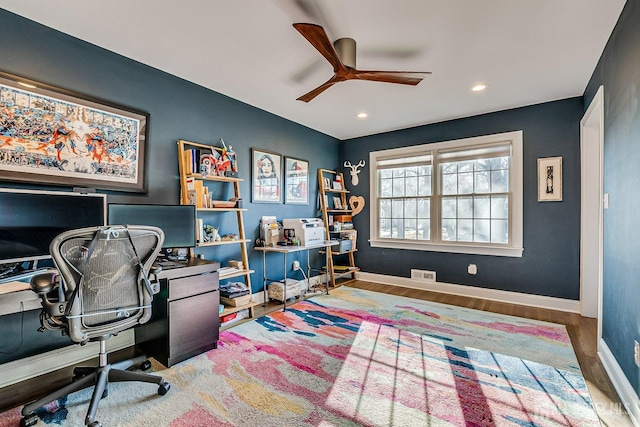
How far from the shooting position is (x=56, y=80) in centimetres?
223

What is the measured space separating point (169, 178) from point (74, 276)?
4.92 ft

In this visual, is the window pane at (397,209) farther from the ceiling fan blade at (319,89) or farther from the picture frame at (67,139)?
the picture frame at (67,139)

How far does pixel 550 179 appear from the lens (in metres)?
3.58

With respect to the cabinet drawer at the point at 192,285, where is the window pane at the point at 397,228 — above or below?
above

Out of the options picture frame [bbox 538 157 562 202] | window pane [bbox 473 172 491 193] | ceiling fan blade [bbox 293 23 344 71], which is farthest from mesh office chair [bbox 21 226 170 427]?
picture frame [bbox 538 157 562 202]

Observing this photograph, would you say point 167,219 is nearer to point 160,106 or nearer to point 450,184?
point 160,106

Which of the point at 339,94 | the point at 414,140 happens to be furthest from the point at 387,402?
the point at 414,140

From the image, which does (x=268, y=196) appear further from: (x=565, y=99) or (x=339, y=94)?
(x=565, y=99)

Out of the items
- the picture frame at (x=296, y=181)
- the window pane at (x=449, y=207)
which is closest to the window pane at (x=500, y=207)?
the window pane at (x=449, y=207)

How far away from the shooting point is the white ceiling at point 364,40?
1967 millimetres

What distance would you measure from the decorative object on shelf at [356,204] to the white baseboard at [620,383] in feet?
11.1

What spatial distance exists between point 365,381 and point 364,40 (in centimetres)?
252

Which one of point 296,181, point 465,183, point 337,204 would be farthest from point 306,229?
point 465,183

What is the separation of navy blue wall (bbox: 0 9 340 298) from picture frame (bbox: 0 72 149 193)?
0.27 ft
